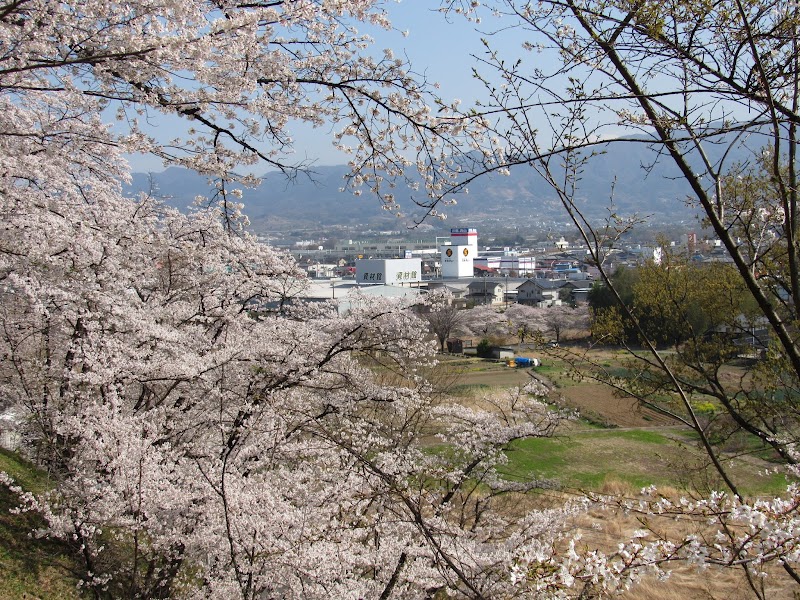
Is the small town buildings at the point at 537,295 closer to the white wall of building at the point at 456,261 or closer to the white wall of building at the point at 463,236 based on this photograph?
the white wall of building at the point at 456,261

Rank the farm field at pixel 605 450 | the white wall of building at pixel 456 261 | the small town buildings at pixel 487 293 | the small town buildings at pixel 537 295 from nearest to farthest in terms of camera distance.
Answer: the farm field at pixel 605 450, the small town buildings at pixel 537 295, the small town buildings at pixel 487 293, the white wall of building at pixel 456 261

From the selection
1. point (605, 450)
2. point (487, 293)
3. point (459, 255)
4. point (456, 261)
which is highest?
point (459, 255)

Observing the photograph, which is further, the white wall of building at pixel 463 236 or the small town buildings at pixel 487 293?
the white wall of building at pixel 463 236

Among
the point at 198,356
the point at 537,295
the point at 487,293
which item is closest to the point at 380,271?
the point at 487,293

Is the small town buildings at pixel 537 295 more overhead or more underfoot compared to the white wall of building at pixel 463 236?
more underfoot

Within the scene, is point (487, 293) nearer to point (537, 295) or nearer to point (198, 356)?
point (537, 295)

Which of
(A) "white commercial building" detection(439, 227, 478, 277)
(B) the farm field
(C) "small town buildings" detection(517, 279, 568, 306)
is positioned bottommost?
(B) the farm field

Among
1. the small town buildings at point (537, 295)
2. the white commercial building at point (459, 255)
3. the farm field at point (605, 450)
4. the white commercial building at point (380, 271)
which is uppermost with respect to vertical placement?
the white commercial building at point (459, 255)

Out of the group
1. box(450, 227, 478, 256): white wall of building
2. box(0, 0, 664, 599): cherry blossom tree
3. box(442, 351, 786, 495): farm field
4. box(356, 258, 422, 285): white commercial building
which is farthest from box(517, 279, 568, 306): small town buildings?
box(0, 0, 664, 599): cherry blossom tree

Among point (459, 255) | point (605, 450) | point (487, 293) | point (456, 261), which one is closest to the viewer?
point (605, 450)

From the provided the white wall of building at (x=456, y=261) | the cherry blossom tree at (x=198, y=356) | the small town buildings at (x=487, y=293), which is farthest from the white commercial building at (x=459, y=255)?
the cherry blossom tree at (x=198, y=356)

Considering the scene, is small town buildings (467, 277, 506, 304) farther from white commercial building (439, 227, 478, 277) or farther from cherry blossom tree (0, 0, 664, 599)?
cherry blossom tree (0, 0, 664, 599)

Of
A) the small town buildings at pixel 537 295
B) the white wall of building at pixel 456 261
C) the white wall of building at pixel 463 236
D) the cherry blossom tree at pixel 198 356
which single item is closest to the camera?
the cherry blossom tree at pixel 198 356

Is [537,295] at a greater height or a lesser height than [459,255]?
lesser
